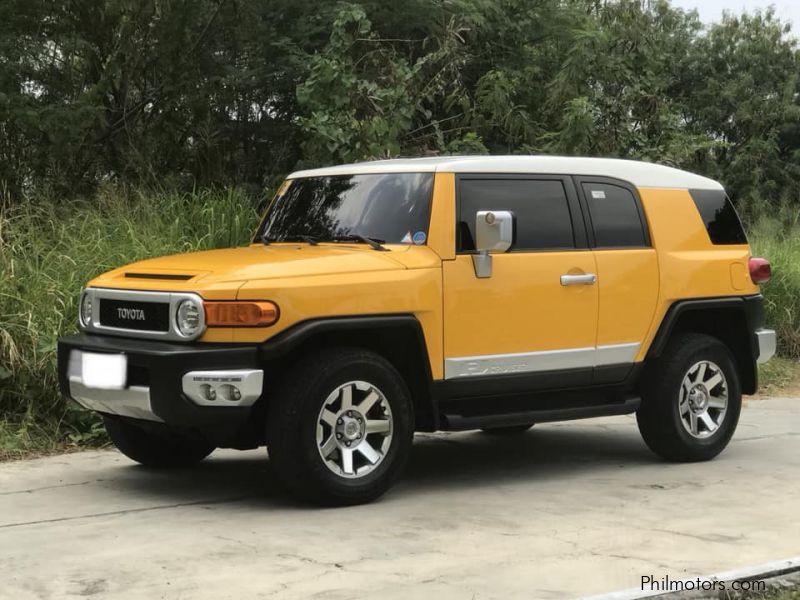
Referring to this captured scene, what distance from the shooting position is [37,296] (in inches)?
359

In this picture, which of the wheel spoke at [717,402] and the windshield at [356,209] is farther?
the wheel spoke at [717,402]

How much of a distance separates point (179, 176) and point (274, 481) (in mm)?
7430

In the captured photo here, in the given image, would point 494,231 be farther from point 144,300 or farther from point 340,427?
point 144,300

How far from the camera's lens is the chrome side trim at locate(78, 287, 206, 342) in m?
6.34

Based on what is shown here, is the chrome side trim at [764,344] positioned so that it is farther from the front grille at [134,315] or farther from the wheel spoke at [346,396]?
the front grille at [134,315]

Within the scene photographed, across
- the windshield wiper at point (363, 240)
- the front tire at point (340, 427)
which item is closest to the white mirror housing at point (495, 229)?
the windshield wiper at point (363, 240)

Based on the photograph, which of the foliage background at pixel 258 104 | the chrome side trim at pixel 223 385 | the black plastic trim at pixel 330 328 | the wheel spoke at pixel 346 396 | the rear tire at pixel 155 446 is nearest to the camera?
the chrome side trim at pixel 223 385

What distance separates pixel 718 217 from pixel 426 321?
103 inches

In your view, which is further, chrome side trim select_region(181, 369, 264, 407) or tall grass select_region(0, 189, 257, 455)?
tall grass select_region(0, 189, 257, 455)

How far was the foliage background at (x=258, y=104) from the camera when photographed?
11305 millimetres

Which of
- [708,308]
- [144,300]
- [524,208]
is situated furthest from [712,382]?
[144,300]

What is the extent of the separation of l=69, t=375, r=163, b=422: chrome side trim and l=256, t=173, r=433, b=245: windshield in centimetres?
153

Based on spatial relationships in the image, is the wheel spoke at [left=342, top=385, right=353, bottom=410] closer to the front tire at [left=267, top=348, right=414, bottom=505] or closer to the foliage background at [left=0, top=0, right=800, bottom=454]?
the front tire at [left=267, top=348, right=414, bottom=505]

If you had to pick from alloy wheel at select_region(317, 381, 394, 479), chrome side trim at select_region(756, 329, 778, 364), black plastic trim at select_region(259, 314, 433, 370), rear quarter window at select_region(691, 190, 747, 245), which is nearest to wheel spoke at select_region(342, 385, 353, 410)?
alloy wheel at select_region(317, 381, 394, 479)
